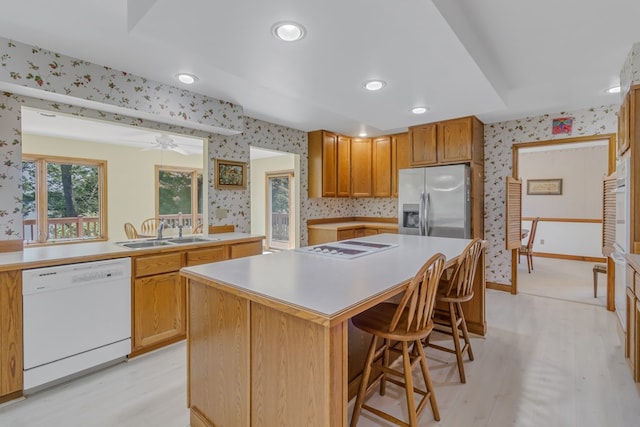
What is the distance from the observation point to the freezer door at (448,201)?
3.81 m

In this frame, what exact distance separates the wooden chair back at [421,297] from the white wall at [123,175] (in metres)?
5.87

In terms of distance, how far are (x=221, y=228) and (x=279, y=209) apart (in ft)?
11.8

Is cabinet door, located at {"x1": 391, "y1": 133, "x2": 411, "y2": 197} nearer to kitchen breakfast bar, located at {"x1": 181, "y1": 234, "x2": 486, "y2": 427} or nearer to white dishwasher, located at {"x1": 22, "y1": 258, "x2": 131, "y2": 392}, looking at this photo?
kitchen breakfast bar, located at {"x1": 181, "y1": 234, "x2": 486, "y2": 427}

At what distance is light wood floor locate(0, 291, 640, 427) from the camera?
1790 mm

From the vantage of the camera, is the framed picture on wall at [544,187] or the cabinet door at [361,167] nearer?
the cabinet door at [361,167]

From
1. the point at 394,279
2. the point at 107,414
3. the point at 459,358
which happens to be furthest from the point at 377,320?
the point at 107,414

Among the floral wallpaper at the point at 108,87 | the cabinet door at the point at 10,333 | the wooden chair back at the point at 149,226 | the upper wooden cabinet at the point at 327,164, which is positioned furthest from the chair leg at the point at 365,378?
the wooden chair back at the point at 149,226

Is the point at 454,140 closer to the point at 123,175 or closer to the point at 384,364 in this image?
the point at 384,364

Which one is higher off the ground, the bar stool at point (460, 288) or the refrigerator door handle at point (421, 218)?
the refrigerator door handle at point (421, 218)

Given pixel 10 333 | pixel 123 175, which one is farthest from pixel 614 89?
pixel 123 175

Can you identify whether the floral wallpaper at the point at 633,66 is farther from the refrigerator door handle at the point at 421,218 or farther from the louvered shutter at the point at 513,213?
the refrigerator door handle at the point at 421,218

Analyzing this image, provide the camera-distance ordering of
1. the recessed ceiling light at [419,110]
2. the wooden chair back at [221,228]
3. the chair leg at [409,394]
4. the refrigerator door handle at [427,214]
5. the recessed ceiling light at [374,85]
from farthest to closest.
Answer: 1. the refrigerator door handle at [427,214]
2. the wooden chair back at [221,228]
3. the recessed ceiling light at [419,110]
4. the recessed ceiling light at [374,85]
5. the chair leg at [409,394]

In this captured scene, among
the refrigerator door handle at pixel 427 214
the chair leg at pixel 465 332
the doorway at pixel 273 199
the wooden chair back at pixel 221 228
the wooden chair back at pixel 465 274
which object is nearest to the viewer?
the wooden chair back at pixel 465 274

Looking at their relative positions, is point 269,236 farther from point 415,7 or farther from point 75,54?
point 415,7
